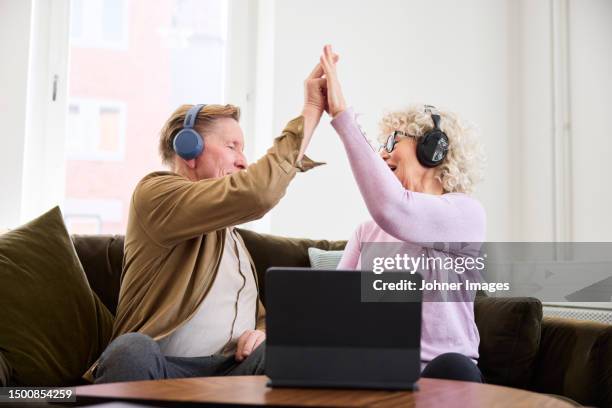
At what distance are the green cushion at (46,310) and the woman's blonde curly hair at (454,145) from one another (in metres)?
1.04

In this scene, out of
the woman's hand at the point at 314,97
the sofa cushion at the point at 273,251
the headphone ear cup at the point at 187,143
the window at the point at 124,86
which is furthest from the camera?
the window at the point at 124,86

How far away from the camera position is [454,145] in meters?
2.02

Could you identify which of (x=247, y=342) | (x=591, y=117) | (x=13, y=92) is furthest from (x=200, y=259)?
(x=591, y=117)

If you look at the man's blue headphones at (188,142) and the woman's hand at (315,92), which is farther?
the man's blue headphones at (188,142)

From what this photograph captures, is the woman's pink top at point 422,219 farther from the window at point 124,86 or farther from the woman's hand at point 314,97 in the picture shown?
the window at point 124,86

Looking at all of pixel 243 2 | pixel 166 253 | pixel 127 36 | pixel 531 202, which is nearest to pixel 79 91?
pixel 127 36

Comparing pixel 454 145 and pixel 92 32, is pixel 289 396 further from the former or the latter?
pixel 92 32

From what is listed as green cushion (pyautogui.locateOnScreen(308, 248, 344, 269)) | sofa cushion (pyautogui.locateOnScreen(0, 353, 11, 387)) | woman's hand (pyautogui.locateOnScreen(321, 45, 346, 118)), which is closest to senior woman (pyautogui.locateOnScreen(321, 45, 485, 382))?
woman's hand (pyautogui.locateOnScreen(321, 45, 346, 118))

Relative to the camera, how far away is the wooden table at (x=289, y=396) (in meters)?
1.06

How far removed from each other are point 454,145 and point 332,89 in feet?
1.45

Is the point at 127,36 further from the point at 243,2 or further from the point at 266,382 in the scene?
the point at 266,382

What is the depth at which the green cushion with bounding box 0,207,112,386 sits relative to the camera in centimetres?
187

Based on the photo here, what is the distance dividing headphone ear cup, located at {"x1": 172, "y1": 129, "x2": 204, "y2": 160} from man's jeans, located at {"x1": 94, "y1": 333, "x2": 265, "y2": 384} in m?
0.58

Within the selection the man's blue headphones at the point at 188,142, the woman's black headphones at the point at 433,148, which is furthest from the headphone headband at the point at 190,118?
the woman's black headphones at the point at 433,148
